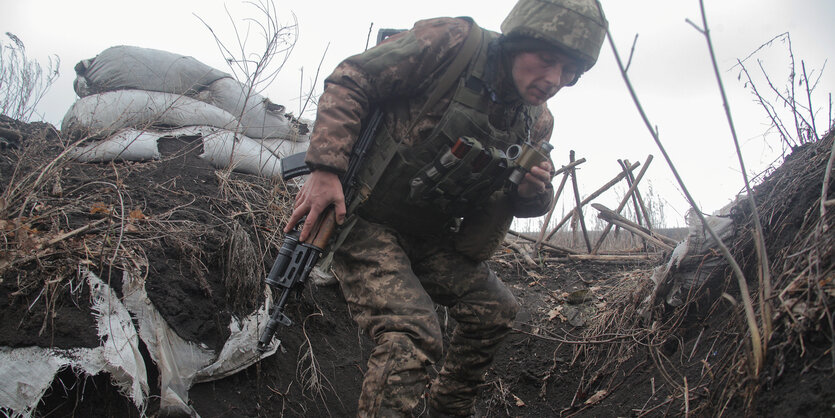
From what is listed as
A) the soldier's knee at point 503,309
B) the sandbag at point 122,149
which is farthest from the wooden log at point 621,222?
the sandbag at point 122,149

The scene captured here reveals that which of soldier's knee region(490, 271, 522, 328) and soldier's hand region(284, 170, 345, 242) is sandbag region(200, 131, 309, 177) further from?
soldier's knee region(490, 271, 522, 328)

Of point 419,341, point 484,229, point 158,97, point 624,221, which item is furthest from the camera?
point 624,221

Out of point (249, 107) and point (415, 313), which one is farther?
point (249, 107)

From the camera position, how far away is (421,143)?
2031 mm

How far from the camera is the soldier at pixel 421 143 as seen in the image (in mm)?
1878

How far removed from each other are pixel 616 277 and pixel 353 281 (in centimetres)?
276

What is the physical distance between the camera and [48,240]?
2176 millimetres

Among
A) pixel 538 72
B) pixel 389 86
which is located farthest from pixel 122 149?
pixel 538 72

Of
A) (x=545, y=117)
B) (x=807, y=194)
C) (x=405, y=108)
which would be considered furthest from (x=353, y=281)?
(x=807, y=194)

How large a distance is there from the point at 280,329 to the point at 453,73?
1.74 metres

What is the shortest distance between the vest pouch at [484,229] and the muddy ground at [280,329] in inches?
33.1

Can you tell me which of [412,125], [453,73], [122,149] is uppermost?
[453,73]

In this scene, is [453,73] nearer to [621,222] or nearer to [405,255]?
[405,255]

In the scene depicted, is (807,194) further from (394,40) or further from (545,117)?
(394,40)
